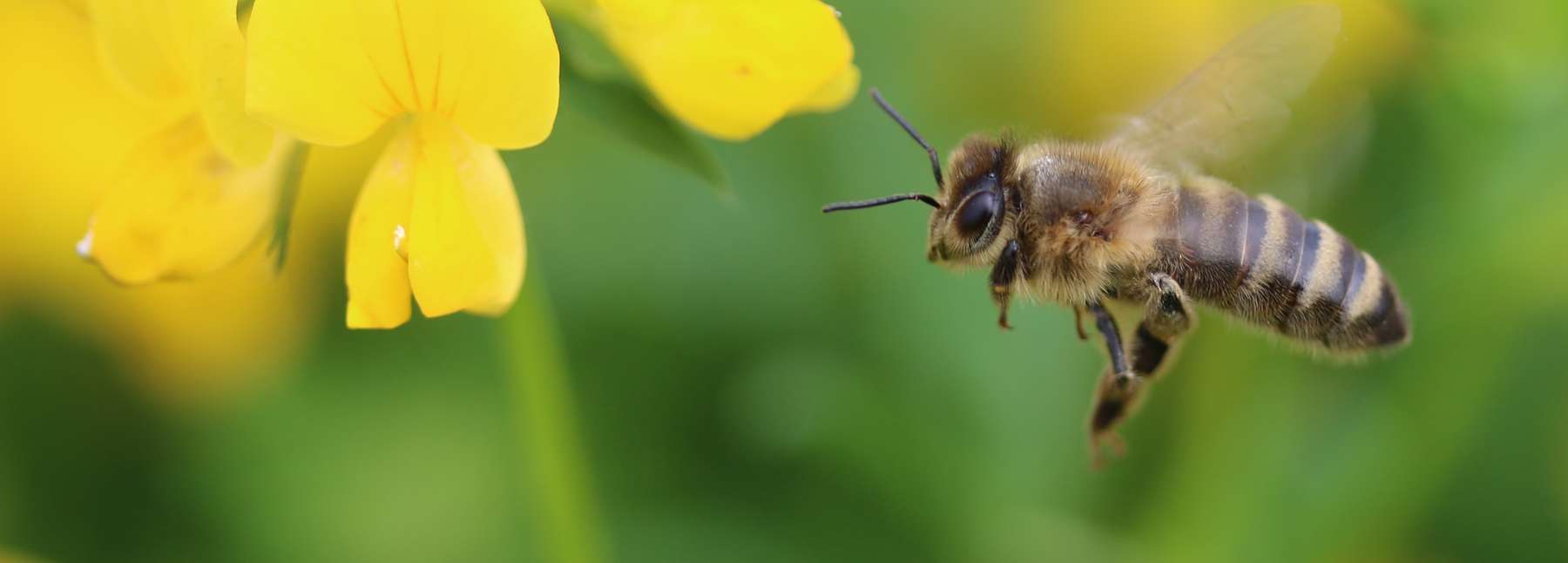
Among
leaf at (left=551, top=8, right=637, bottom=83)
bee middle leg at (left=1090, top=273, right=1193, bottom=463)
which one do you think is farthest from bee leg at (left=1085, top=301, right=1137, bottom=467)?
leaf at (left=551, top=8, right=637, bottom=83)

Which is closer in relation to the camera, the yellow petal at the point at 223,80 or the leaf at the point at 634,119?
the yellow petal at the point at 223,80

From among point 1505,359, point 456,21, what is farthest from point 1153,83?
point 456,21

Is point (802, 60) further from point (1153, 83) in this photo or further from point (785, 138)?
point (1153, 83)

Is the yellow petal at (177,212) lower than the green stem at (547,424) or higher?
higher

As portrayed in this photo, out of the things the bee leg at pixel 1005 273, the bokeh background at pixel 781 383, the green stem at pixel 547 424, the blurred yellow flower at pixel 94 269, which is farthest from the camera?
the blurred yellow flower at pixel 94 269

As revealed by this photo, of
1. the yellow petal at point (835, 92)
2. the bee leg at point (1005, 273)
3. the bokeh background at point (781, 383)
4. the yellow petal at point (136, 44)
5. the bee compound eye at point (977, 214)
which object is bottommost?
the bokeh background at point (781, 383)

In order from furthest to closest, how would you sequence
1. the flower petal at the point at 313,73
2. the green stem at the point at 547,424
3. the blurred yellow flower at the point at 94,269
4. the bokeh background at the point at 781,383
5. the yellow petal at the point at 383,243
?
the blurred yellow flower at the point at 94,269, the bokeh background at the point at 781,383, the green stem at the point at 547,424, the yellow petal at the point at 383,243, the flower petal at the point at 313,73

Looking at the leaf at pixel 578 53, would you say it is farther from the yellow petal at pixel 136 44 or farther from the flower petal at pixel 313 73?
the yellow petal at pixel 136 44

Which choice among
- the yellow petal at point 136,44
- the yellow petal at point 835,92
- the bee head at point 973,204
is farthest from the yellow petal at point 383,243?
the bee head at point 973,204
